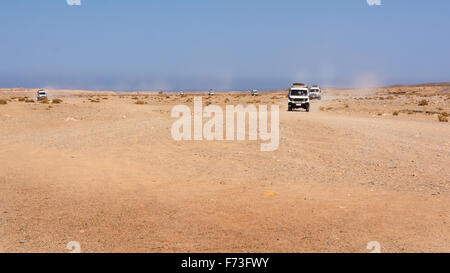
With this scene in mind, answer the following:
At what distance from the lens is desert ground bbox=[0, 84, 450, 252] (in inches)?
243

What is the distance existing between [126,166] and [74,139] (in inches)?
210

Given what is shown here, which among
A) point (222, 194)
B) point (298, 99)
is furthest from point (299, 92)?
point (222, 194)

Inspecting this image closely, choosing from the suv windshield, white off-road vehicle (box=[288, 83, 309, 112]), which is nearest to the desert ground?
white off-road vehicle (box=[288, 83, 309, 112])

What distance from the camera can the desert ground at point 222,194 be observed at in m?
6.18

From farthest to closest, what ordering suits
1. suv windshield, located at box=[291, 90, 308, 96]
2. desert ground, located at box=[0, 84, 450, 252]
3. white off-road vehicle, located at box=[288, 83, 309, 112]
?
1. suv windshield, located at box=[291, 90, 308, 96]
2. white off-road vehicle, located at box=[288, 83, 309, 112]
3. desert ground, located at box=[0, 84, 450, 252]

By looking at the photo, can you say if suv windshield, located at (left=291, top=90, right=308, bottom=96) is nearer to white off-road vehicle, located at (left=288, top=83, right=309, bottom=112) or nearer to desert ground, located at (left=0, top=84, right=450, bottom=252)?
white off-road vehicle, located at (left=288, top=83, right=309, bottom=112)

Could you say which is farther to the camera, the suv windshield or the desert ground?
the suv windshield

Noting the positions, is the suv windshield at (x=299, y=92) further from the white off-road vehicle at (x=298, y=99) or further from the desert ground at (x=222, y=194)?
the desert ground at (x=222, y=194)

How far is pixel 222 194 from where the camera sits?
28.3ft

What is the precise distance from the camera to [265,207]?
7691 millimetres

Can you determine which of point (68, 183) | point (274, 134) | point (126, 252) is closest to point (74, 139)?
point (68, 183)

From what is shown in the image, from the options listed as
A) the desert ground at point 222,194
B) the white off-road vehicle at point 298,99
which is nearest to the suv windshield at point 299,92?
the white off-road vehicle at point 298,99
